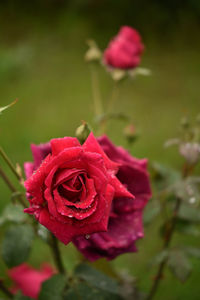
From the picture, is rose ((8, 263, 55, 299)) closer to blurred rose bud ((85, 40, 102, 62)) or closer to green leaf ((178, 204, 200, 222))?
green leaf ((178, 204, 200, 222))

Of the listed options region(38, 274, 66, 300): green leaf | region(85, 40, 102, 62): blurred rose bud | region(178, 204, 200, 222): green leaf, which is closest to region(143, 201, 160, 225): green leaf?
region(178, 204, 200, 222): green leaf

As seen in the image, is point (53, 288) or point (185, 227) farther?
point (185, 227)

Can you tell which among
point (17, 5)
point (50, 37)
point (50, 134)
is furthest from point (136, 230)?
point (50, 37)

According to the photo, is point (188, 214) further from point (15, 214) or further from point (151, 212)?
point (15, 214)

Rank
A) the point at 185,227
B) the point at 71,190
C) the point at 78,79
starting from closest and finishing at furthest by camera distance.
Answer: the point at 71,190
the point at 185,227
the point at 78,79

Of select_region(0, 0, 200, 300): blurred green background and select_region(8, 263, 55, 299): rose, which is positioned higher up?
select_region(8, 263, 55, 299): rose

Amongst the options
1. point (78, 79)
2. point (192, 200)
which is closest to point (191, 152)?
point (192, 200)

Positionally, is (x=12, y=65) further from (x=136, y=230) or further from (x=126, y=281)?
(x=136, y=230)
